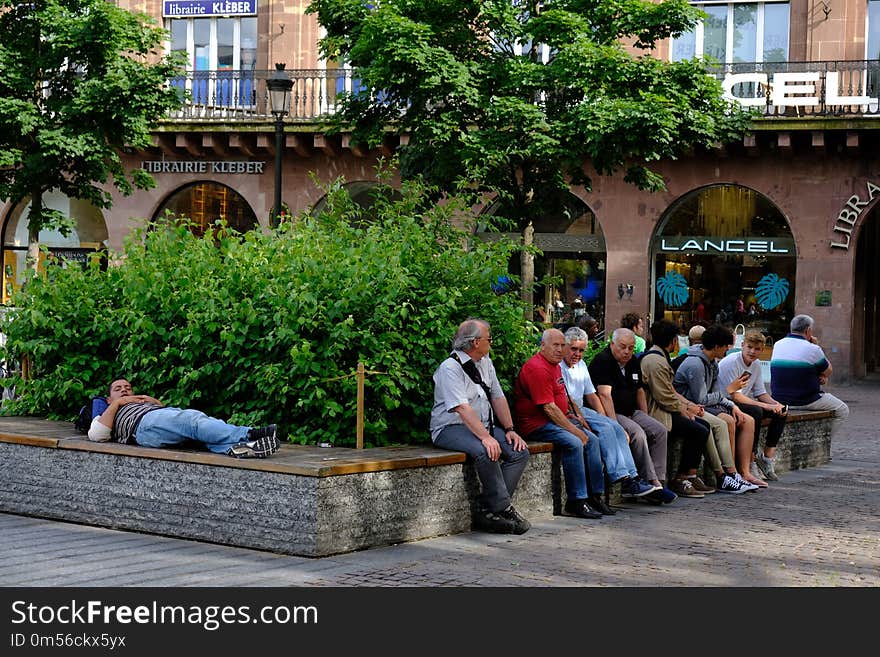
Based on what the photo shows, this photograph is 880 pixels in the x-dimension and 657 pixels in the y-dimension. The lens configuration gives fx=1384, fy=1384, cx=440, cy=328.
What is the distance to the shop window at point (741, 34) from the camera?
28.2 metres

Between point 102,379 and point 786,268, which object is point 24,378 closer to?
point 102,379

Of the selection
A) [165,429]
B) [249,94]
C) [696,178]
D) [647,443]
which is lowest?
[647,443]

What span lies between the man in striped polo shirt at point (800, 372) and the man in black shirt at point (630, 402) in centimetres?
369

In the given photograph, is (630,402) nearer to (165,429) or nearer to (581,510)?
(581,510)

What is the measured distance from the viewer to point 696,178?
93.6 ft

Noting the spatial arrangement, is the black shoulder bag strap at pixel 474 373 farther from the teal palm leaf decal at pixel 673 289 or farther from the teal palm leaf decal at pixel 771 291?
the teal palm leaf decal at pixel 673 289

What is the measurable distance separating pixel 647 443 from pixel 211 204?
22.6 m

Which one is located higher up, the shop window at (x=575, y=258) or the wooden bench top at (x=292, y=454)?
the shop window at (x=575, y=258)

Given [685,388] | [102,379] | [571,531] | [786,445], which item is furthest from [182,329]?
[786,445]

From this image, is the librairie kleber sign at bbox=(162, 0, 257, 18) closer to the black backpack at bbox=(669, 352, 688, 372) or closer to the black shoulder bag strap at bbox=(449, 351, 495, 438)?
the black backpack at bbox=(669, 352, 688, 372)

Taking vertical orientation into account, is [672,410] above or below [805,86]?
below

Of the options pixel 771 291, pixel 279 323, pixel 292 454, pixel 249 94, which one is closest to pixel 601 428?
pixel 279 323

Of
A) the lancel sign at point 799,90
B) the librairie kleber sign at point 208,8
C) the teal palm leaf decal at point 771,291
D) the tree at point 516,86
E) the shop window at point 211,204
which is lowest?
the teal palm leaf decal at point 771,291

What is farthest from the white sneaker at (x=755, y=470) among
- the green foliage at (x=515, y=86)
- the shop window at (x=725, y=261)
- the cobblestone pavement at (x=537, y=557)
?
the shop window at (x=725, y=261)
